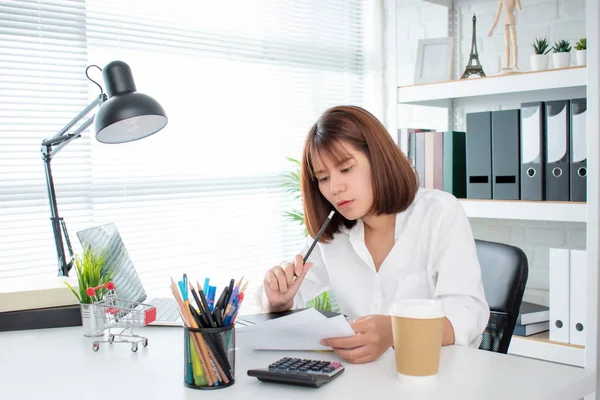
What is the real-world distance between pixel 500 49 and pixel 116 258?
197 centimetres

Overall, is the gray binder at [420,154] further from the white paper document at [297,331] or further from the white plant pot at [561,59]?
Answer: the white paper document at [297,331]

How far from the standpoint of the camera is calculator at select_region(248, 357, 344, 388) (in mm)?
1008

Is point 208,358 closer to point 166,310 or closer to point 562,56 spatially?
point 166,310

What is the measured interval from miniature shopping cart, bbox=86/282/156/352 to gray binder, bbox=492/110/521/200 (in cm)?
152

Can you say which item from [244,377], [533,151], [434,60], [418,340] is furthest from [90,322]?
[434,60]

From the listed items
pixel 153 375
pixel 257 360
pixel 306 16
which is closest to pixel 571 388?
pixel 257 360

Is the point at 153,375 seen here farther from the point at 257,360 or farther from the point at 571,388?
the point at 571,388

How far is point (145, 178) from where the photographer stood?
264cm

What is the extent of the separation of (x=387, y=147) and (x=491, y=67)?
5.02 ft

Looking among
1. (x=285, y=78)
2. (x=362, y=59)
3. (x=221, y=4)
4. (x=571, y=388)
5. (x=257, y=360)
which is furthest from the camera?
(x=362, y=59)

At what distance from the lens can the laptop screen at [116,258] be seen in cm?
160

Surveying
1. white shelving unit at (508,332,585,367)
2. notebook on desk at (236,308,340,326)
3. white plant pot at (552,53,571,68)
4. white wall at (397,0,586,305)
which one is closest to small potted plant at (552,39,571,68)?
white plant pot at (552,53,571,68)

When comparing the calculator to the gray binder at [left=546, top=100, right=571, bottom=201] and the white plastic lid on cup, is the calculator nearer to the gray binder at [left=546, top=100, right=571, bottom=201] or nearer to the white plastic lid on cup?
the white plastic lid on cup

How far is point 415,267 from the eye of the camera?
5.33 feet
